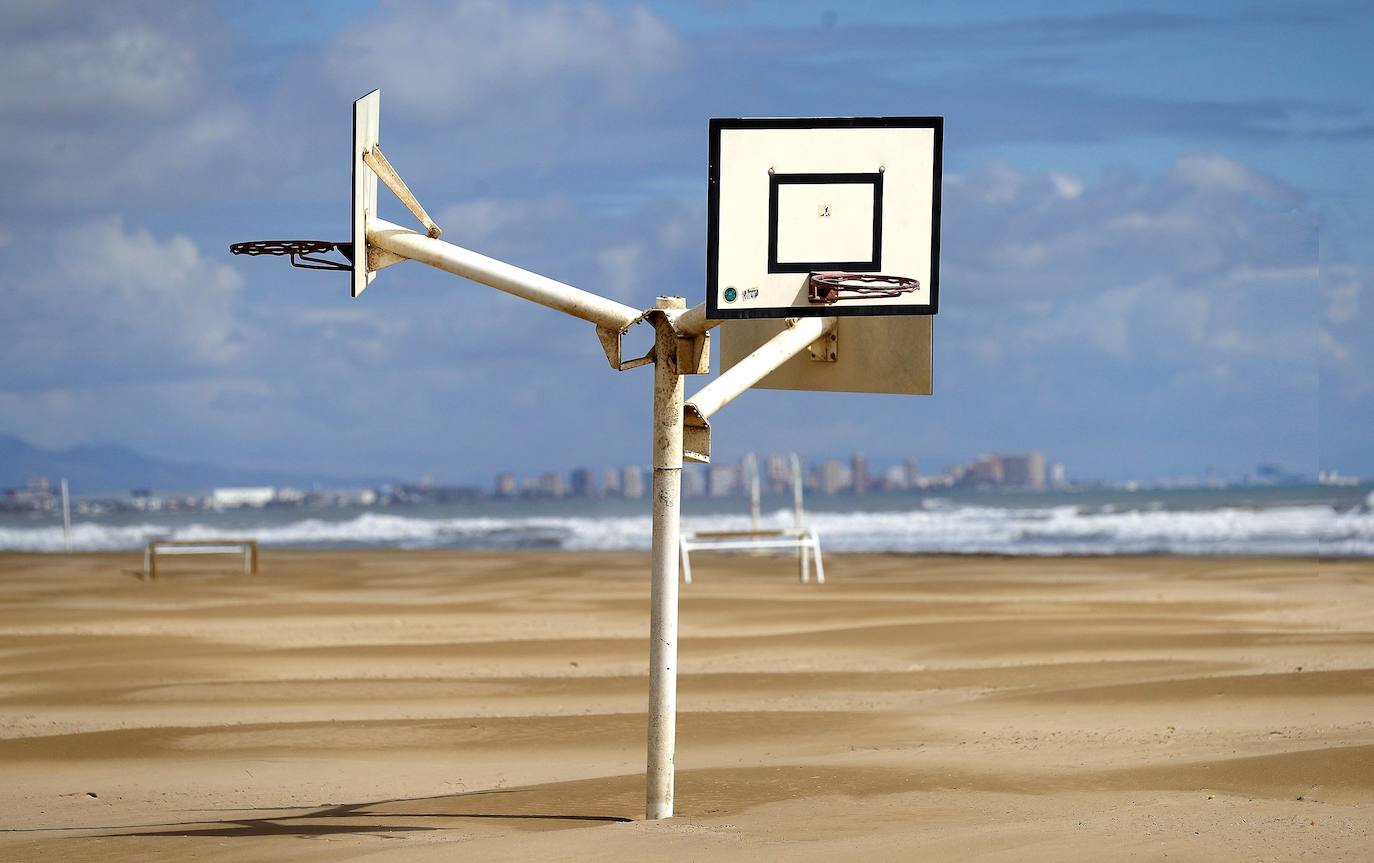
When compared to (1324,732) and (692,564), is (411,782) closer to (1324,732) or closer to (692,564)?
(1324,732)

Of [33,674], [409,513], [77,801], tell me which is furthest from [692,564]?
[409,513]

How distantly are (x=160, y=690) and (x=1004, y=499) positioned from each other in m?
67.5

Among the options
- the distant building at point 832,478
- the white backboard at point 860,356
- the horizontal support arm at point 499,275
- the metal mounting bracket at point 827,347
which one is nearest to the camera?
the horizontal support arm at point 499,275

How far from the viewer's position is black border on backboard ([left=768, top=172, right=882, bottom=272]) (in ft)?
20.0

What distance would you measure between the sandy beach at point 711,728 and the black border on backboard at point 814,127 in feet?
6.61

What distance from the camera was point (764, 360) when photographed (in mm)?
6719

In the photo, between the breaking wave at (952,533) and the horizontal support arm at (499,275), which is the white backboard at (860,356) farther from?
the breaking wave at (952,533)

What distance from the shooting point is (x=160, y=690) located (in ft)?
39.8

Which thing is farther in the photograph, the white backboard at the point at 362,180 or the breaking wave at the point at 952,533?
the breaking wave at the point at 952,533

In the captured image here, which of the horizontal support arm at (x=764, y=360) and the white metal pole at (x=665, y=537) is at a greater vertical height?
the horizontal support arm at (x=764, y=360)

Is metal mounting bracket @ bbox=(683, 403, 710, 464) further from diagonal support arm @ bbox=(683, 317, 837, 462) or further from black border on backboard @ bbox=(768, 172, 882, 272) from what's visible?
black border on backboard @ bbox=(768, 172, 882, 272)

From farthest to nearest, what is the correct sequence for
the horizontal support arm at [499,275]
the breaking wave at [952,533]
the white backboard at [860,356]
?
the breaking wave at [952,533], the white backboard at [860,356], the horizontal support arm at [499,275]

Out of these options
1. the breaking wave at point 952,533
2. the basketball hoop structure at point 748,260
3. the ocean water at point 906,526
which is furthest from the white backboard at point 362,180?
the breaking wave at point 952,533

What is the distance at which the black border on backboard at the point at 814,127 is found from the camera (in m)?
6.00
